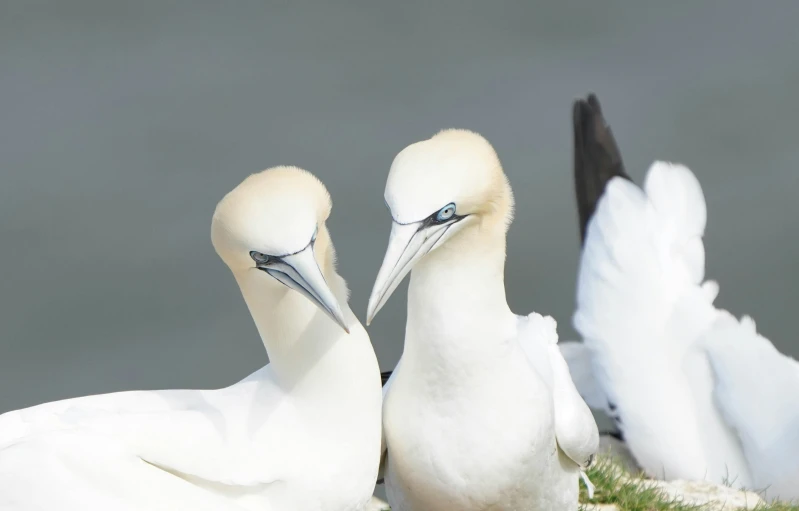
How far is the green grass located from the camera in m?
5.97

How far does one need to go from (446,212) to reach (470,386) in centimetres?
73

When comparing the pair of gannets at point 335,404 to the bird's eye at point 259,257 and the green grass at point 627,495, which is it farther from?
the green grass at point 627,495

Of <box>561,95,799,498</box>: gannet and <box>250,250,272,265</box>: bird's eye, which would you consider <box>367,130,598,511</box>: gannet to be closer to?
<box>250,250,272,265</box>: bird's eye

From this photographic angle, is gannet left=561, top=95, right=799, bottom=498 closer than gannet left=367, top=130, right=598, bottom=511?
No

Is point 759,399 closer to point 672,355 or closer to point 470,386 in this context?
point 672,355

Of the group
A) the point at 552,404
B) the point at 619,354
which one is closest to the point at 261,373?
the point at 552,404

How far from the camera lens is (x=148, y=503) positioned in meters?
4.43

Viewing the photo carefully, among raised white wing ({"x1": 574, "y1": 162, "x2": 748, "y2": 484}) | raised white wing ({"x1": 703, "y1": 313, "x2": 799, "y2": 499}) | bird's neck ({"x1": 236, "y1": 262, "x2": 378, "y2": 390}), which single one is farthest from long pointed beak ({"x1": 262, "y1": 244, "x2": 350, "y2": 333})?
raised white wing ({"x1": 703, "y1": 313, "x2": 799, "y2": 499})

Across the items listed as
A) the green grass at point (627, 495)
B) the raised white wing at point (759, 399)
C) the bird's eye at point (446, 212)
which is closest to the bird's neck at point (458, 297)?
the bird's eye at point (446, 212)

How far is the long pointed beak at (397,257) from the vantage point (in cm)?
432

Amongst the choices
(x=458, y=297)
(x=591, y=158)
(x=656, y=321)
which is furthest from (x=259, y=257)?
(x=591, y=158)

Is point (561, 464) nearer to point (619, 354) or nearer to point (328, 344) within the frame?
point (328, 344)

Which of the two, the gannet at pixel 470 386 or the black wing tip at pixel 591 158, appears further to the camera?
the black wing tip at pixel 591 158

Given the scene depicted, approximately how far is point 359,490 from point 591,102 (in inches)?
196
